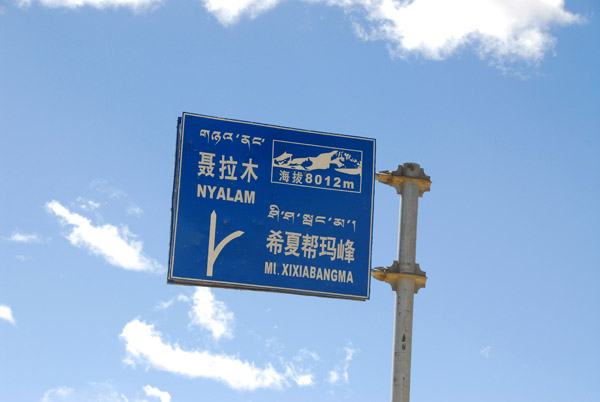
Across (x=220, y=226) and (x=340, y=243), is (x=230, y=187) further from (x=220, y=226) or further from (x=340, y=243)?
(x=340, y=243)

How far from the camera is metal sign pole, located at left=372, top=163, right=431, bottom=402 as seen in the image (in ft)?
36.9

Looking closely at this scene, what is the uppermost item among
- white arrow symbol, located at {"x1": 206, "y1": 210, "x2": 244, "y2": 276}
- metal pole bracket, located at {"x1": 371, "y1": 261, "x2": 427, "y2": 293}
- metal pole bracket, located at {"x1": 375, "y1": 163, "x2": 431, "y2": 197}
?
metal pole bracket, located at {"x1": 375, "y1": 163, "x2": 431, "y2": 197}

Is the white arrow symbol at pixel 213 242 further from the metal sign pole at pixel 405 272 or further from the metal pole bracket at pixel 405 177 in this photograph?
the metal pole bracket at pixel 405 177

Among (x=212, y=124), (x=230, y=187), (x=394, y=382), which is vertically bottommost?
(x=394, y=382)

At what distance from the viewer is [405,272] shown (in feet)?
37.7

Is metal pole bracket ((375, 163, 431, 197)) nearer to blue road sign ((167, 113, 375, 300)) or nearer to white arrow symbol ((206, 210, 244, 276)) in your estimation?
blue road sign ((167, 113, 375, 300))

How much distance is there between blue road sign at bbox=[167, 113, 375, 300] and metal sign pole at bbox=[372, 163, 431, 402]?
33 cm

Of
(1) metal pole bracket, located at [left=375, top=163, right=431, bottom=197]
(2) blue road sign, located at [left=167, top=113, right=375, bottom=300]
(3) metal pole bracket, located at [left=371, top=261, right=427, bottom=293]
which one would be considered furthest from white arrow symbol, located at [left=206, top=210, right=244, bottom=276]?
(1) metal pole bracket, located at [left=375, top=163, right=431, bottom=197]

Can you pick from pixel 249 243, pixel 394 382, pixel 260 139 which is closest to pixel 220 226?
pixel 249 243

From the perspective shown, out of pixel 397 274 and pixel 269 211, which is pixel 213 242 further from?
pixel 397 274

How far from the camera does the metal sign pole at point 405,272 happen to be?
36.9ft

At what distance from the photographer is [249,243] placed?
37.0ft

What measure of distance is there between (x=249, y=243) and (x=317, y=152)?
1.39m

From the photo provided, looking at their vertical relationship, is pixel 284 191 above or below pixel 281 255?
above
